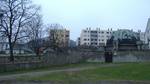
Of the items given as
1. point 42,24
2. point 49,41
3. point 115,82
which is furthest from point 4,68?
point 49,41

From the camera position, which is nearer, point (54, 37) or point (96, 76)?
point (96, 76)

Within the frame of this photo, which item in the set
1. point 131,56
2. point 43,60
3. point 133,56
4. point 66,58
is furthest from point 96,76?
point 133,56

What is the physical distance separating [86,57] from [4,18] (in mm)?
33202

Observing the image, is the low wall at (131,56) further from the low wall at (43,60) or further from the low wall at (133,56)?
the low wall at (43,60)

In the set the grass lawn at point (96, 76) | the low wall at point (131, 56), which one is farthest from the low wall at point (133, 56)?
the grass lawn at point (96, 76)

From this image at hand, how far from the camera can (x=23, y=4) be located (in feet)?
164

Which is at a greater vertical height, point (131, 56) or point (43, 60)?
point (43, 60)

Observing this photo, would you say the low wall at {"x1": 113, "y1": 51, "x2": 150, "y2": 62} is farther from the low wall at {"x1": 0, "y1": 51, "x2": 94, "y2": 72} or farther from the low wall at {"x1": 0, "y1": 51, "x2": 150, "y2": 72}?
the low wall at {"x1": 0, "y1": 51, "x2": 94, "y2": 72}

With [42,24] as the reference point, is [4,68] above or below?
below

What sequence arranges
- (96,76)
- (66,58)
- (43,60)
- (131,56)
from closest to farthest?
(96,76), (43,60), (66,58), (131,56)

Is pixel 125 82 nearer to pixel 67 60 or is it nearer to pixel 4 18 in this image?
pixel 4 18

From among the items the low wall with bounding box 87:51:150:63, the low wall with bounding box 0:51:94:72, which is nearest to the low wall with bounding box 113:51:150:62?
the low wall with bounding box 87:51:150:63

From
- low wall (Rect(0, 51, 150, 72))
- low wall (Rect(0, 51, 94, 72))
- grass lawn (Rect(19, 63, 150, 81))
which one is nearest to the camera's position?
grass lawn (Rect(19, 63, 150, 81))

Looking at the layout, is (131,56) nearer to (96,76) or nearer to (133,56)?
(133,56)
